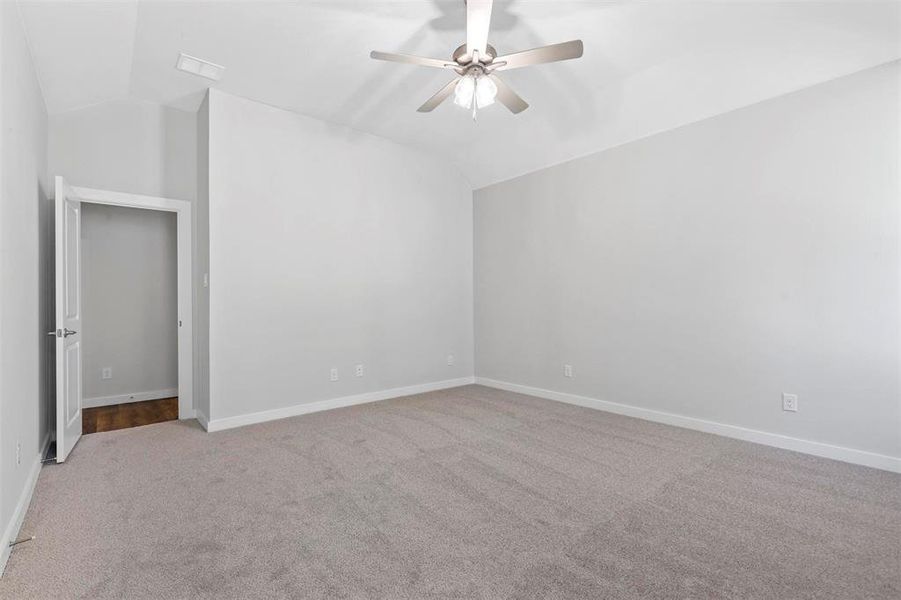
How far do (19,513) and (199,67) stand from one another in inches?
125

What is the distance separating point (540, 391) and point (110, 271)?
513 cm

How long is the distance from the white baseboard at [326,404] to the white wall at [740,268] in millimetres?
1195

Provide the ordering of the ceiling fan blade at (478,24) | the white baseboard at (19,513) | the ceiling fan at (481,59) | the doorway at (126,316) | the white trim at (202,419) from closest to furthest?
the white baseboard at (19,513) < the ceiling fan blade at (478,24) < the ceiling fan at (481,59) < the white trim at (202,419) < the doorway at (126,316)

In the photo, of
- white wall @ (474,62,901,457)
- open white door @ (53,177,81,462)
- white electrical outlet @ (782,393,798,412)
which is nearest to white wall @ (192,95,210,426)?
open white door @ (53,177,81,462)

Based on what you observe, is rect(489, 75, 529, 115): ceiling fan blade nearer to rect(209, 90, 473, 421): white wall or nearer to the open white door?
rect(209, 90, 473, 421): white wall

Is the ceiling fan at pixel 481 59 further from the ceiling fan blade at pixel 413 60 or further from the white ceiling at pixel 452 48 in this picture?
the white ceiling at pixel 452 48

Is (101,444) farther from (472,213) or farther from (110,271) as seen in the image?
(472,213)

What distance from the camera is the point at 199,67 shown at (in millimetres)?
3438

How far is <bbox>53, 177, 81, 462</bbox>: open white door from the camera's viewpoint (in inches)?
118

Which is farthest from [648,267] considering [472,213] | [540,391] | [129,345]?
[129,345]

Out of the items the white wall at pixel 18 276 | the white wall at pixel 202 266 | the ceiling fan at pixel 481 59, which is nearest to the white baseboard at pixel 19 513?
the white wall at pixel 18 276

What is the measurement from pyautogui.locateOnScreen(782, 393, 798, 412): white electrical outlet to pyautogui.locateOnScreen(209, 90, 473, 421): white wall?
3.41m

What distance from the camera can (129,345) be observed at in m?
5.09

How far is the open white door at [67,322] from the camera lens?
2.99m
